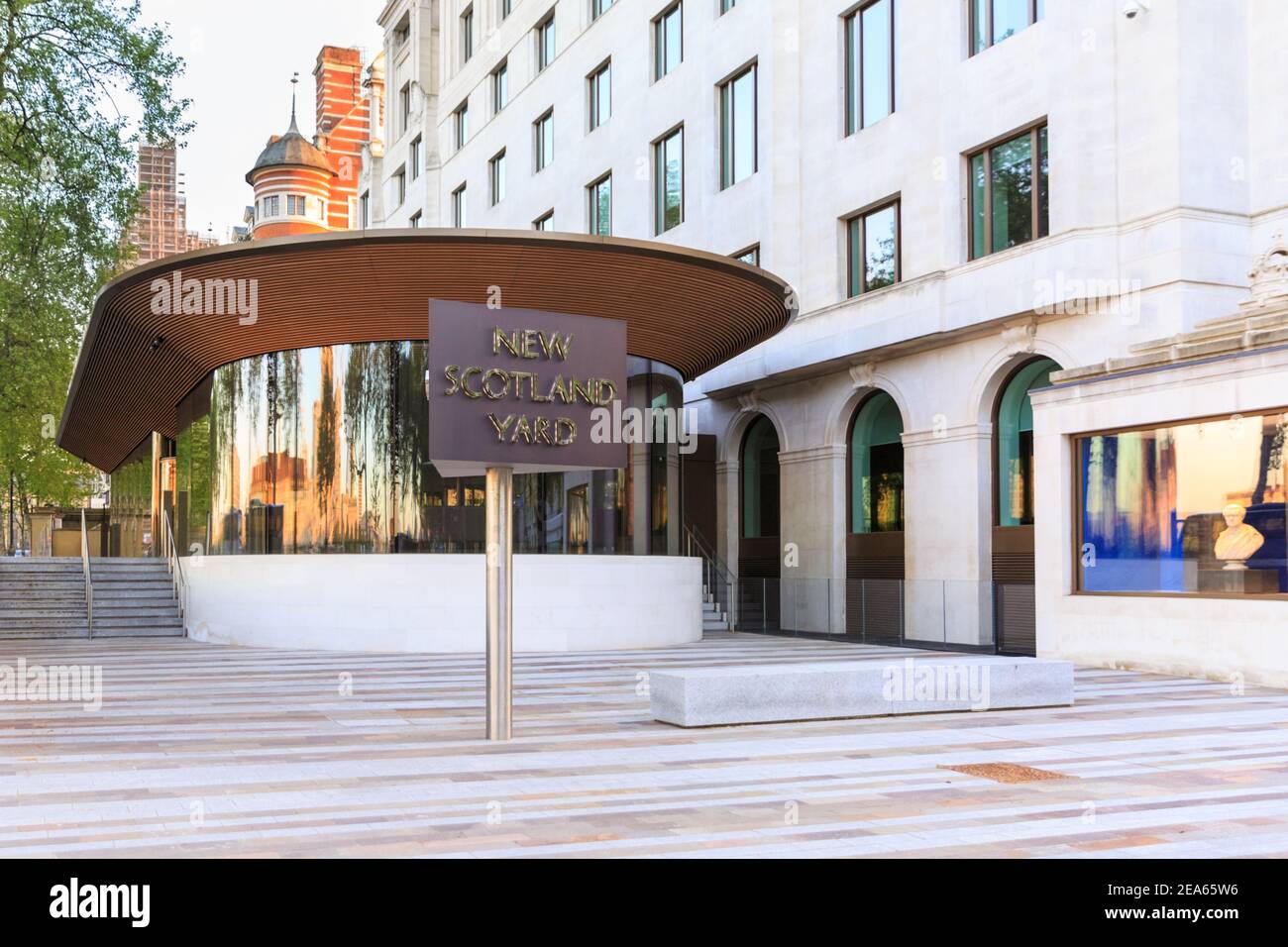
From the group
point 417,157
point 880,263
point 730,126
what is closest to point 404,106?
point 417,157

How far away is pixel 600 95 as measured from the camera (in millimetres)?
40875

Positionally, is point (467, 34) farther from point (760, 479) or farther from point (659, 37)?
point (760, 479)

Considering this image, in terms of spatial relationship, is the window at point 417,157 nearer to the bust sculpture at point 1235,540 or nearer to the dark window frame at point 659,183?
the dark window frame at point 659,183

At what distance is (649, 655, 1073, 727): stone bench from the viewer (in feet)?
41.6

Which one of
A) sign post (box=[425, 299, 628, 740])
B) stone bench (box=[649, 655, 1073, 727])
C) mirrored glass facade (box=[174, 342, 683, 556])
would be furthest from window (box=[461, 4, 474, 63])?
stone bench (box=[649, 655, 1073, 727])

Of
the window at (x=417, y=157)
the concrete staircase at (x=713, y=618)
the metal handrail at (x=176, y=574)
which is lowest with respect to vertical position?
the concrete staircase at (x=713, y=618)

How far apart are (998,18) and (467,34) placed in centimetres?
3194

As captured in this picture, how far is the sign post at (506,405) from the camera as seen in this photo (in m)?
11.1

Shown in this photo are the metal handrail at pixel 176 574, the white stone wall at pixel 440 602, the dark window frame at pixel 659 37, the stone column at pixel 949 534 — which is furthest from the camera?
the dark window frame at pixel 659 37

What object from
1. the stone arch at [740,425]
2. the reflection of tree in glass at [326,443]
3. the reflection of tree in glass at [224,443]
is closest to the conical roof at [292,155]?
the stone arch at [740,425]

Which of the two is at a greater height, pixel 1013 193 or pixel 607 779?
pixel 1013 193

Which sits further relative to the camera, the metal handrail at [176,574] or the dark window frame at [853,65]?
the dark window frame at [853,65]

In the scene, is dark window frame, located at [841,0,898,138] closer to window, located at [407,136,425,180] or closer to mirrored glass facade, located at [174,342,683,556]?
mirrored glass facade, located at [174,342,683,556]

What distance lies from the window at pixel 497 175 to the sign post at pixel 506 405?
37.9 meters
